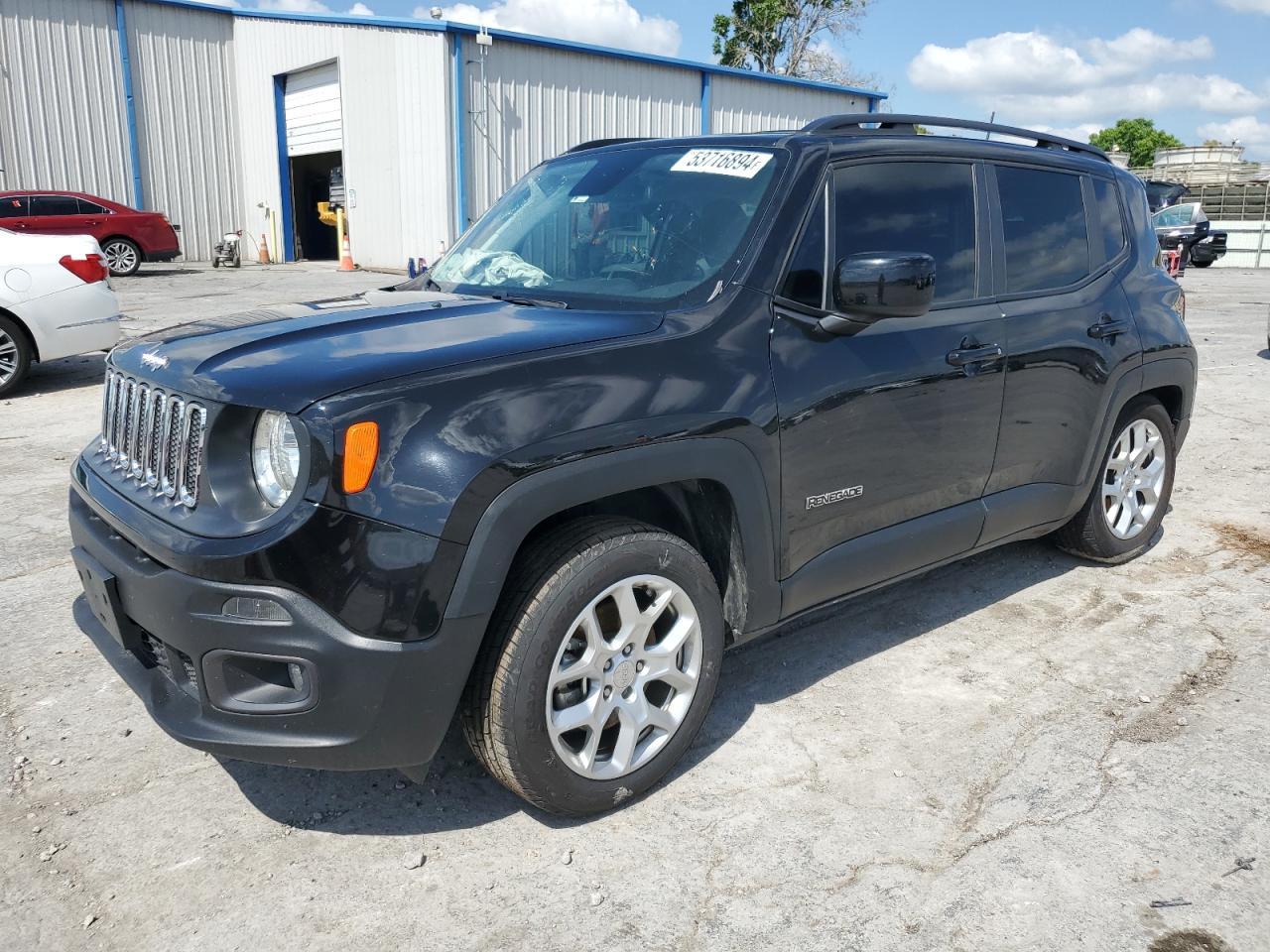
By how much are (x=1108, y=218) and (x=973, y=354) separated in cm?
139

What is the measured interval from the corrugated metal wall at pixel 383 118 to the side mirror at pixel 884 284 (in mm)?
17378

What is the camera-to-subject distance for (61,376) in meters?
9.20

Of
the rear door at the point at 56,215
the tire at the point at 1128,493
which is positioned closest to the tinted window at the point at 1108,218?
the tire at the point at 1128,493

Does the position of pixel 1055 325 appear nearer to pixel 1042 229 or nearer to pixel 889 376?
pixel 1042 229

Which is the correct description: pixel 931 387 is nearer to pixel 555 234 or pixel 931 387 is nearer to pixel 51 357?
pixel 555 234

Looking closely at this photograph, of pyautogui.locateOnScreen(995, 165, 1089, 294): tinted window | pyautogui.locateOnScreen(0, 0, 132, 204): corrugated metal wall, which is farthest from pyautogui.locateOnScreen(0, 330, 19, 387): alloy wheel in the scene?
pyautogui.locateOnScreen(0, 0, 132, 204): corrugated metal wall

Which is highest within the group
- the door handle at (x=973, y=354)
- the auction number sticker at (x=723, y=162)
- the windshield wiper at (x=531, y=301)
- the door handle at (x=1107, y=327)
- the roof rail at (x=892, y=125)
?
the roof rail at (x=892, y=125)

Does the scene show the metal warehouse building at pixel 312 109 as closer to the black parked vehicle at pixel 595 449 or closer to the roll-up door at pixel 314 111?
the roll-up door at pixel 314 111

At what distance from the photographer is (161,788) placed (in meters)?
2.90

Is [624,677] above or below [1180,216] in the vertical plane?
below

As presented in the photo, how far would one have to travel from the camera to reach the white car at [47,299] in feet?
26.4

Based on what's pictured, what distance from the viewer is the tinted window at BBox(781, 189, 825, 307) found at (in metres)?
3.04

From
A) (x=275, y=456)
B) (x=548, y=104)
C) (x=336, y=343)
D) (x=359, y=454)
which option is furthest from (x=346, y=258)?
(x=359, y=454)

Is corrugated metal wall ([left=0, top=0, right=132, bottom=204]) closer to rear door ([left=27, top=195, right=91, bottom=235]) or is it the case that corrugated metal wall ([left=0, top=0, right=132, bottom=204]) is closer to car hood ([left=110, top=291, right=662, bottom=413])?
rear door ([left=27, top=195, right=91, bottom=235])
